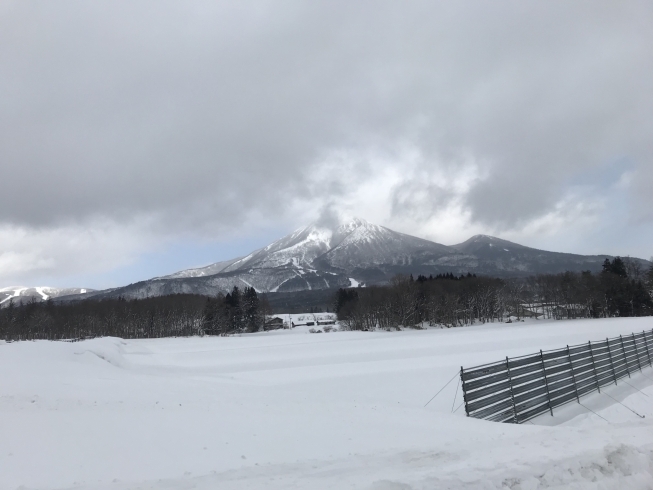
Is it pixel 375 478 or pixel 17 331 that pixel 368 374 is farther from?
pixel 17 331

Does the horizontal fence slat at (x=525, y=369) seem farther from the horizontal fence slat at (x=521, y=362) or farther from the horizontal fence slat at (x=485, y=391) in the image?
the horizontal fence slat at (x=485, y=391)

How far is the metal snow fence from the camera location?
10.9m

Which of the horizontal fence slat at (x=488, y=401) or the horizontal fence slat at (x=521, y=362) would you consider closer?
the horizontal fence slat at (x=488, y=401)

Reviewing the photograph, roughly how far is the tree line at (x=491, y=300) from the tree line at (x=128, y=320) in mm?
35294

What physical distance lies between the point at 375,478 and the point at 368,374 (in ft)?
50.9

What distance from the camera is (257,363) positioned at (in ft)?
100

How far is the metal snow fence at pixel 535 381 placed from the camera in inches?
428

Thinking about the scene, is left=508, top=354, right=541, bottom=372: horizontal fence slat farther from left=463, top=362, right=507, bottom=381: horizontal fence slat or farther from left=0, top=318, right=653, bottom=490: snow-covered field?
left=0, top=318, right=653, bottom=490: snow-covered field

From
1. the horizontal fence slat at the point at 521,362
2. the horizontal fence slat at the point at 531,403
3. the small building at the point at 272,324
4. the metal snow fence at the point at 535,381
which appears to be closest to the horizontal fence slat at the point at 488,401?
the metal snow fence at the point at 535,381

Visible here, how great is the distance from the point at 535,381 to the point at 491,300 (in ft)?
318

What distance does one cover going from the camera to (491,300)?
102 metres

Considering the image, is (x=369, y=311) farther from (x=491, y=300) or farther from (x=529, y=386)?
(x=529, y=386)

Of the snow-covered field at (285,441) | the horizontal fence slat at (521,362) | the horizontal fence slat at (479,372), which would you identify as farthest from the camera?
the horizontal fence slat at (521,362)

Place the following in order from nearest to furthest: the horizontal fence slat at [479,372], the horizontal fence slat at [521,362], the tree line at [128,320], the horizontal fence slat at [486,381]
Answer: the horizontal fence slat at [479,372] → the horizontal fence slat at [486,381] → the horizontal fence slat at [521,362] → the tree line at [128,320]
